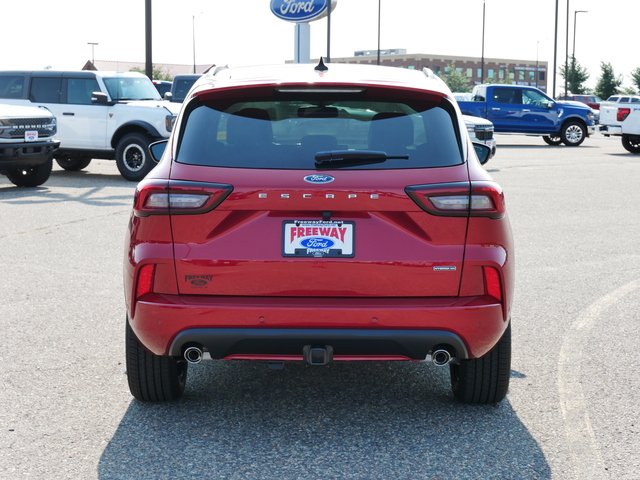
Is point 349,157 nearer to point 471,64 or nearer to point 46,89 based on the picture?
point 46,89

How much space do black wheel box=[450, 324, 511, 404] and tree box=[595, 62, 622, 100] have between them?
7896cm

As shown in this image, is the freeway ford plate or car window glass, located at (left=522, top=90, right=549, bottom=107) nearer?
the freeway ford plate

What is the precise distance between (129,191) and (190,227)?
11.8 meters

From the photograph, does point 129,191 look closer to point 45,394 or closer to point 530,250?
point 530,250

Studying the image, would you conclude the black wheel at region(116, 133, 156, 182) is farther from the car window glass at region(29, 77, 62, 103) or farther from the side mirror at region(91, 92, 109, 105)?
the car window glass at region(29, 77, 62, 103)

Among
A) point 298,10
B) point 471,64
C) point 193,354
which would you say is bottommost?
point 193,354

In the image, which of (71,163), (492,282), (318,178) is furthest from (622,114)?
(318,178)

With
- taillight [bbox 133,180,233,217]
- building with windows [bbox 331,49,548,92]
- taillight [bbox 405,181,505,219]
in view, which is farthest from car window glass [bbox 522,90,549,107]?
building with windows [bbox 331,49,548,92]

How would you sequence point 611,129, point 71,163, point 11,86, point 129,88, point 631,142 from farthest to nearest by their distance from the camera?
1. point 631,142
2. point 611,129
3. point 71,163
4. point 129,88
5. point 11,86

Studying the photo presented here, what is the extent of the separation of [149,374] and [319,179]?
1.38m

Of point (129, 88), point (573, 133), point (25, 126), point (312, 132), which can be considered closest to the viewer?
point (312, 132)

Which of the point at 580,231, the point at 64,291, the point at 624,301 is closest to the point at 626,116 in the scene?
the point at 580,231

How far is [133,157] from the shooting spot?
17078 mm

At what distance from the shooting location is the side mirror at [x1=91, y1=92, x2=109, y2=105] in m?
16.6
